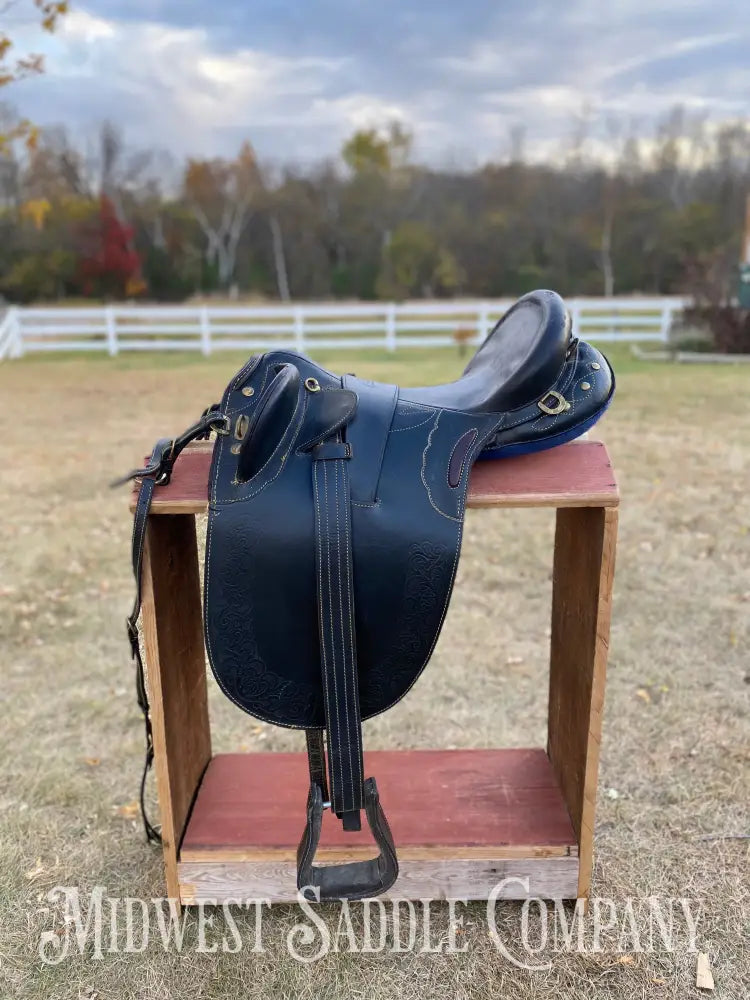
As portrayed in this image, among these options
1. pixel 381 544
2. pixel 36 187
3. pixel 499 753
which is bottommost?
pixel 499 753

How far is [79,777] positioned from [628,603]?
7.30 ft

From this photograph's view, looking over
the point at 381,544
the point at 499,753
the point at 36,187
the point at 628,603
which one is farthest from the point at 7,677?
the point at 36,187

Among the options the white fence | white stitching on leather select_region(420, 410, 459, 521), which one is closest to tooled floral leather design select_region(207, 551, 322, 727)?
white stitching on leather select_region(420, 410, 459, 521)

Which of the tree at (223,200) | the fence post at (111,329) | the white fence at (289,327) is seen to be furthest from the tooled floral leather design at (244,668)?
the tree at (223,200)

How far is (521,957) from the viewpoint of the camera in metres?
1.61

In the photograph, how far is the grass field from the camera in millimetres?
1582

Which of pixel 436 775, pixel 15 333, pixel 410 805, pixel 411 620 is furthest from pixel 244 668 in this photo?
pixel 15 333

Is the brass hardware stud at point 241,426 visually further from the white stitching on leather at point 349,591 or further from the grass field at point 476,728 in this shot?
the grass field at point 476,728

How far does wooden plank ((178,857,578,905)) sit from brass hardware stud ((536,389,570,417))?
1.01m

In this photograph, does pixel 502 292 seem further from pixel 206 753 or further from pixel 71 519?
pixel 206 753

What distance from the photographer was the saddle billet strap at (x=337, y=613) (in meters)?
1.30

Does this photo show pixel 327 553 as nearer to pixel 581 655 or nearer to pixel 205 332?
pixel 581 655

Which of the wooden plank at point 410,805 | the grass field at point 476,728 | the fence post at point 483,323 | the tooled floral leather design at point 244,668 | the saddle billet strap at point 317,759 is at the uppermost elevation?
the fence post at point 483,323

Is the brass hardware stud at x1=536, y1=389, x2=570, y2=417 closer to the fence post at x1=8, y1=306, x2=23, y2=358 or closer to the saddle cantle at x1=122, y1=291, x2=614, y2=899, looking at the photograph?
the saddle cantle at x1=122, y1=291, x2=614, y2=899
